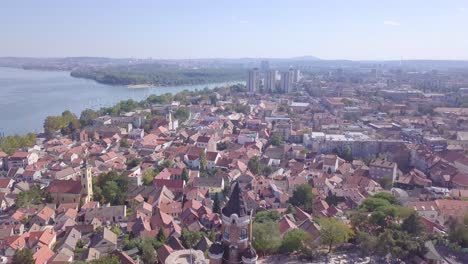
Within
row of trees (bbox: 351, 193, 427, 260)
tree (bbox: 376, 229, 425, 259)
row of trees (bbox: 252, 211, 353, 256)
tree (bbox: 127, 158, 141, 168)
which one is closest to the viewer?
tree (bbox: 376, 229, 425, 259)

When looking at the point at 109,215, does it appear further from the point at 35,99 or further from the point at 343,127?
the point at 35,99

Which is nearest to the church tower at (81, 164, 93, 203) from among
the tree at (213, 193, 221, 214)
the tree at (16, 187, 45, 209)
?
the tree at (16, 187, 45, 209)

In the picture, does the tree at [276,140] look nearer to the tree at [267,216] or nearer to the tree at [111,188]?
the tree at [111,188]

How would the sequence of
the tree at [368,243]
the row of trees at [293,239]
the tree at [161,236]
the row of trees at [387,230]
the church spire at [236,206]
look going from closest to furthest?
the church spire at [236,206] → the row of trees at [387,230] → the tree at [368,243] → the row of trees at [293,239] → the tree at [161,236]

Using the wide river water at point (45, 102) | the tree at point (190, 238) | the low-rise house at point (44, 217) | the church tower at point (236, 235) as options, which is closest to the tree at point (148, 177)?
the low-rise house at point (44, 217)

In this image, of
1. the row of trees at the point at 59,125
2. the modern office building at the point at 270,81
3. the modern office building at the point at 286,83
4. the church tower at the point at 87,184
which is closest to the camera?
the church tower at the point at 87,184

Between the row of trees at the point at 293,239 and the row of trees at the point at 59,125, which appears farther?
the row of trees at the point at 59,125

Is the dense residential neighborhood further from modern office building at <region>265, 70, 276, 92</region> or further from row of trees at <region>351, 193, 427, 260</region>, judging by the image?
modern office building at <region>265, 70, 276, 92</region>
